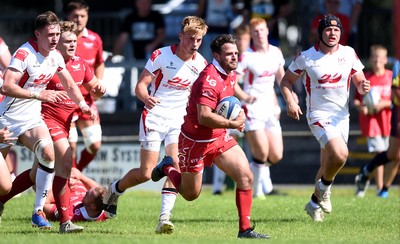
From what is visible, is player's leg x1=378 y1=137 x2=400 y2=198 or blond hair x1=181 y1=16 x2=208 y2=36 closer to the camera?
blond hair x1=181 y1=16 x2=208 y2=36

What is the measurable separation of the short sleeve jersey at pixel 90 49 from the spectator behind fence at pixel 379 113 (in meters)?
4.97

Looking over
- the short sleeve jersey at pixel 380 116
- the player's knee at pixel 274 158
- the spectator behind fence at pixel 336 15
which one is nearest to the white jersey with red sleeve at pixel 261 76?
the player's knee at pixel 274 158

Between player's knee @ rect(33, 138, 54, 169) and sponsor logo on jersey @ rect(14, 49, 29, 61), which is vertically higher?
sponsor logo on jersey @ rect(14, 49, 29, 61)

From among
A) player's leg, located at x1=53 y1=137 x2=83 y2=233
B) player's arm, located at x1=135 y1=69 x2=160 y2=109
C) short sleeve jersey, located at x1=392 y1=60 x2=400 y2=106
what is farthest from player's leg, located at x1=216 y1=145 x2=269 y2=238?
short sleeve jersey, located at x1=392 y1=60 x2=400 y2=106

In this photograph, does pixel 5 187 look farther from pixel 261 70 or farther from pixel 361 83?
pixel 261 70

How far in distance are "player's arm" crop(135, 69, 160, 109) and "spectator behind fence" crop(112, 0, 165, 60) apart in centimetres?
754

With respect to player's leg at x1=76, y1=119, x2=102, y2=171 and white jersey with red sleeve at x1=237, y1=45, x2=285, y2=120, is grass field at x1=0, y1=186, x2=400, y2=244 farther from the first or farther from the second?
white jersey with red sleeve at x1=237, y1=45, x2=285, y2=120

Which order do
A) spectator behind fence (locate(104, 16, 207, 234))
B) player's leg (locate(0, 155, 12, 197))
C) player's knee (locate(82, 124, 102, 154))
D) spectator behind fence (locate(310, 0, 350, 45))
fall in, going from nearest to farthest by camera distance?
player's leg (locate(0, 155, 12, 197)), spectator behind fence (locate(104, 16, 207, 234)), player's knee (locate(82, 124, 102, 154)), spectator behind fence (locate(310, 0, 350, 45))

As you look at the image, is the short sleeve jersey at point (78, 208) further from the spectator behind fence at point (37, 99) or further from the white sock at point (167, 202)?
the white sock at point (167, 202)

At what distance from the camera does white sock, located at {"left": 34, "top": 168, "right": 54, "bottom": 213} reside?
11547 mm

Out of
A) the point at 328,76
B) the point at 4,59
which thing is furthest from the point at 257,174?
the point at 4,59

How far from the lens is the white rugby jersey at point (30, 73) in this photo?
36.7ft

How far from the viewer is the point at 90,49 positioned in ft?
47.6

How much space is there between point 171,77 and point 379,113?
21.2 feet
